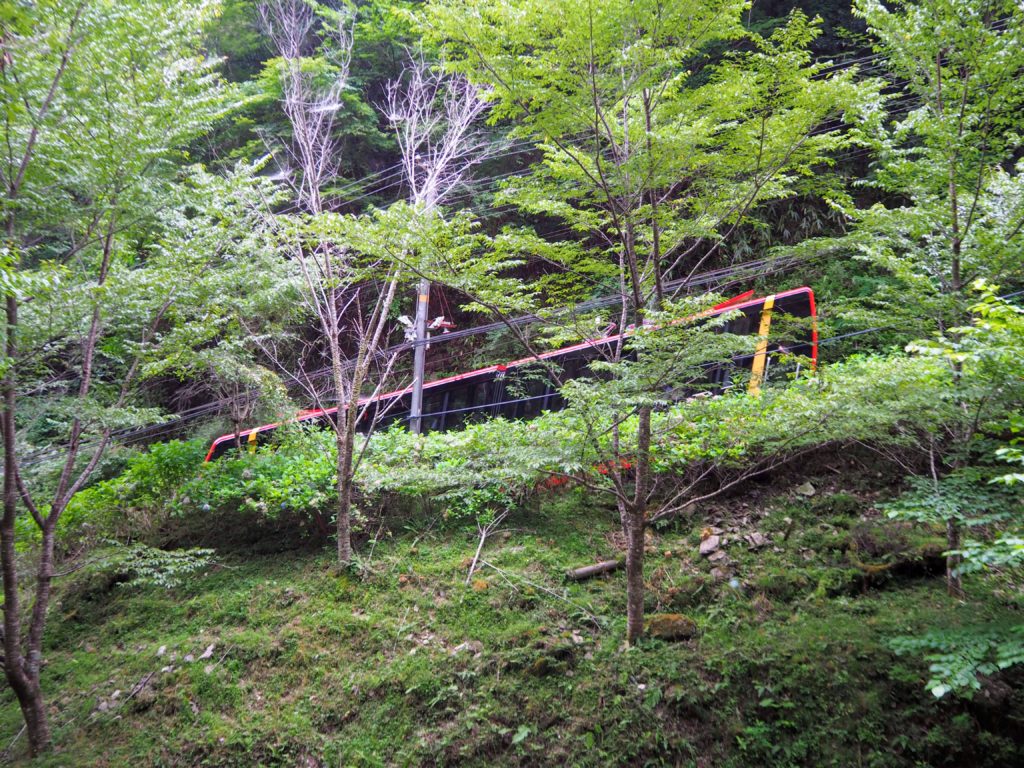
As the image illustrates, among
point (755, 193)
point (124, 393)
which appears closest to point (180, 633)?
point (124, 393)

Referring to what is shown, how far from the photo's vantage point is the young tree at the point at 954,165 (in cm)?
382

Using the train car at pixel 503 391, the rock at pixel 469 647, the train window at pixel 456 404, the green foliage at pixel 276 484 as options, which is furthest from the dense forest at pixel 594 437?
the train window at pixel 456 404

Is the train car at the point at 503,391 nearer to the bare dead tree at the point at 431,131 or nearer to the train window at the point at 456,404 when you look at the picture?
the train window at the point at 456,404

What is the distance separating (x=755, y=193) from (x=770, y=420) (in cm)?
174

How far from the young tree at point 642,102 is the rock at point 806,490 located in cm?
265

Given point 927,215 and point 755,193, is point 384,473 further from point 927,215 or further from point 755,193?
point 927,215

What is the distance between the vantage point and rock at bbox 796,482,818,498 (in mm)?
5909

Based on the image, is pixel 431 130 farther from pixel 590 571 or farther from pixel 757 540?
pixel 757 540

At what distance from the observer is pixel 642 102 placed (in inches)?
167

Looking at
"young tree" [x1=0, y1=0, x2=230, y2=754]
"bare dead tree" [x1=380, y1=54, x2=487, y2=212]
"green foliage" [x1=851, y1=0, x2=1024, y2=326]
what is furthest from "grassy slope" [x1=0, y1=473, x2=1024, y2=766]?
"bare dead tree" [x1=380, y1=54, x2=487, y2=212]

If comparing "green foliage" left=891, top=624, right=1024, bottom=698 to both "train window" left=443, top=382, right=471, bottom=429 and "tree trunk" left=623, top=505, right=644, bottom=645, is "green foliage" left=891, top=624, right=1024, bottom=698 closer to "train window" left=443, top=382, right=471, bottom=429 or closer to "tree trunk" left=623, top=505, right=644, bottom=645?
"tree trunk" left=623, top=505, right=644, bottom=645

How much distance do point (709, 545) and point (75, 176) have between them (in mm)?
6434

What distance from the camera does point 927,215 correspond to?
162 inches

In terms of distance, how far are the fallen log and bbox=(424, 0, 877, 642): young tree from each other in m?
1.08
